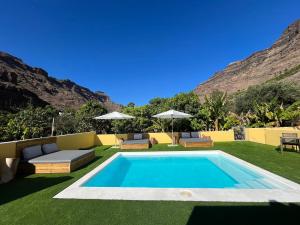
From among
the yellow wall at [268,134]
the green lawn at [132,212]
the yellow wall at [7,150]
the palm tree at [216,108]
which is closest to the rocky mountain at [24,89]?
the yellow wall at [7,150]

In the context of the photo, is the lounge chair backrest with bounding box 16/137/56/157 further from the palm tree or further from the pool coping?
the palm tree

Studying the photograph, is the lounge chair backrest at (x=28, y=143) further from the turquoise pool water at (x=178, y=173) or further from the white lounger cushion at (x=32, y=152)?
the turquoise pool water at (x=178, y=173)

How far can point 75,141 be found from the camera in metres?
11.8

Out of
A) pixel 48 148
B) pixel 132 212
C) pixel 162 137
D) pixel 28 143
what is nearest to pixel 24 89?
pixel 162 137

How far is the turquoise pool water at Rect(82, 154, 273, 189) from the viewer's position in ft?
18.6

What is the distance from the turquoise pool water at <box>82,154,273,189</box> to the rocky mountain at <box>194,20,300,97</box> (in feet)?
185

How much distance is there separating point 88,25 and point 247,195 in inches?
772

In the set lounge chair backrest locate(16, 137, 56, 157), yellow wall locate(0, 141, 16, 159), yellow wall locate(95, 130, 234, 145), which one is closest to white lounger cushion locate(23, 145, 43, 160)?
lounge chair backrest locate(16, 137, 56, 157)

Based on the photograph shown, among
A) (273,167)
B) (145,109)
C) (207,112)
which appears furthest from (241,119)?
(273,167)

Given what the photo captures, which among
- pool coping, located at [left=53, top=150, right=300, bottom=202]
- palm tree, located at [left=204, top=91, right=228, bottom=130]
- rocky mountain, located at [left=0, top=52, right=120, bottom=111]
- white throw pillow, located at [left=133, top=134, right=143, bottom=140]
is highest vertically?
rocky mountain, located at [left=0, top=52, right=120, bottom=111]

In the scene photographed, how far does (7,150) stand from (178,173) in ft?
19.8

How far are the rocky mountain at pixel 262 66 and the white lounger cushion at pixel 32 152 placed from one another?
61.4 meters

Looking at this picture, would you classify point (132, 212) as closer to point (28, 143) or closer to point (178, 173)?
point (178, 173)

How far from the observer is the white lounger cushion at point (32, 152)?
689 cm
